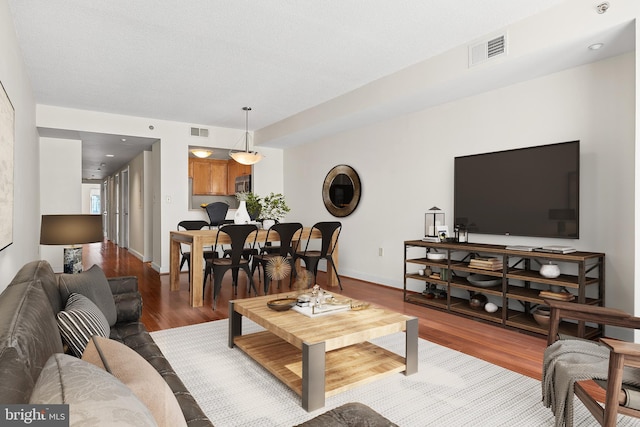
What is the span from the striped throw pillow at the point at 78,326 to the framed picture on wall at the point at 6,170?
1080mm

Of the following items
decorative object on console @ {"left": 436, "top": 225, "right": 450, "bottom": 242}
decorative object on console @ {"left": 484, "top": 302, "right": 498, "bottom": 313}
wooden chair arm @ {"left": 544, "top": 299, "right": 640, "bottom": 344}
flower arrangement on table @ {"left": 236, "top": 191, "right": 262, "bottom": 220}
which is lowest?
decorative object on console @ {"left": 484, "top": 302, "right": 498, "bottom": 313}

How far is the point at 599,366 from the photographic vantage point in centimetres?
179

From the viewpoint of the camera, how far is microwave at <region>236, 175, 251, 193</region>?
813cm

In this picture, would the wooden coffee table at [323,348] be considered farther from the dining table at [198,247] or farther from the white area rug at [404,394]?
the dining table at [198,247]

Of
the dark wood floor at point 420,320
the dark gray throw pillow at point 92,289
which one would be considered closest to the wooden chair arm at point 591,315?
the dark wood floor at point 420,320

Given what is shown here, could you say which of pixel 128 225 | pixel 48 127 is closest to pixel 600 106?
pixel 48 127

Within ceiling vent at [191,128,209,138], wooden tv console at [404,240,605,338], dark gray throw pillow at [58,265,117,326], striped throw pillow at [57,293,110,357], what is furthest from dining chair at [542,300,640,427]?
ceiling vent at [191,128,209,138]

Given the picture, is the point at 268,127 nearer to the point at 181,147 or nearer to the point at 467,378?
the point at 181,147

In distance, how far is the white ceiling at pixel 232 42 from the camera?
299 cm

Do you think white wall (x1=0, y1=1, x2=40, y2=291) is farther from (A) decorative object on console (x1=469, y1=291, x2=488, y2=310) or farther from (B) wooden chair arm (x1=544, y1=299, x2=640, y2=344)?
(A) decorative object on console (x1=469, y1=291, x2=488, y2=310)

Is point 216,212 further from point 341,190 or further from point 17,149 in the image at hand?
point 17,149

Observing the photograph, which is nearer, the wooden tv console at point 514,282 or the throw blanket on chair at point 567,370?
the throw blanket on chair at point 567,370

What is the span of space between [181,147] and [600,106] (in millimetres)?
5991

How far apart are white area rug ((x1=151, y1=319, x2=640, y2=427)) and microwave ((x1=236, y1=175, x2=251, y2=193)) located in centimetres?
540
